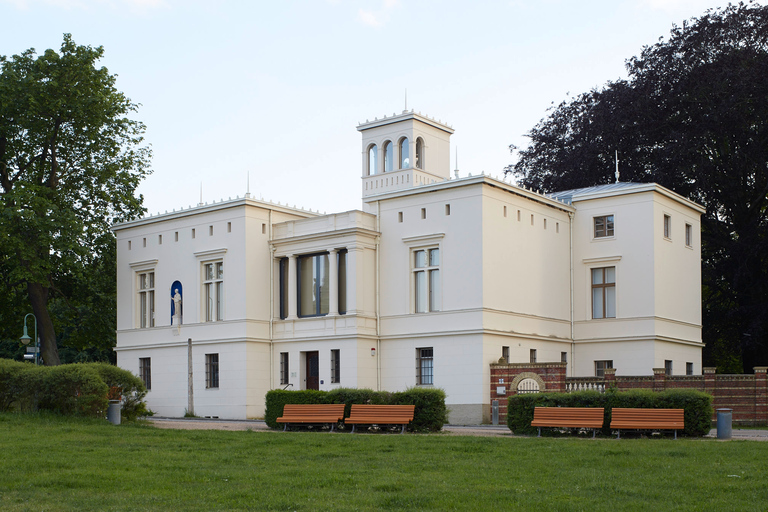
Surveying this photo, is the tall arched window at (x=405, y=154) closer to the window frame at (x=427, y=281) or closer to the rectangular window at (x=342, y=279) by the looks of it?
the rectangular window at (x=342, y=279)

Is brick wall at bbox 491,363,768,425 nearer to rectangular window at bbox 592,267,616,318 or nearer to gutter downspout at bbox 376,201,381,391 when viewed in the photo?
rectangular window at bbox 592,267,616,318

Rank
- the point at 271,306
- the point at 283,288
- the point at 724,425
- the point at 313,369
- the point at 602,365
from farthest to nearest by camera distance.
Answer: the point at 283,288, the point at 271,306, the point at 313,369, the point at 602,365, the point at 724,425

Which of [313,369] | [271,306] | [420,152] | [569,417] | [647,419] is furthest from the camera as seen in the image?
[420,152]

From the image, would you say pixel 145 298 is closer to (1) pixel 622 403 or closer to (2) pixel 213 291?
(2) pixel 213 291

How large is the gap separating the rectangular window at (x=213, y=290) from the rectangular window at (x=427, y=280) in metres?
9.33

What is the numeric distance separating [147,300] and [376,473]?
107ft

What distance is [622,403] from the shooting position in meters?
24.4

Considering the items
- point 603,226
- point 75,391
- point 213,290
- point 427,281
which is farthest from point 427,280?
point 75,391

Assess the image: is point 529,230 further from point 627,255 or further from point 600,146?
point 600,146

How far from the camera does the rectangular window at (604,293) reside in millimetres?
40469

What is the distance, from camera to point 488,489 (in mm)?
14117

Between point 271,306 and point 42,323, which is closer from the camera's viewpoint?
point 271,306

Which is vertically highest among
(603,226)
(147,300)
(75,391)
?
(603,226)

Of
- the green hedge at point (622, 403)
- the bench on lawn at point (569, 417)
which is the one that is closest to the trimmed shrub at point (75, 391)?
the green hedge at point (622, 403)
